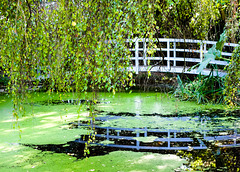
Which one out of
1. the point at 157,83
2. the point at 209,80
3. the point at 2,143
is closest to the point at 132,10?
the point at 2,143

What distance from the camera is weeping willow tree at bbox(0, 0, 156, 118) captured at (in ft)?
6.50

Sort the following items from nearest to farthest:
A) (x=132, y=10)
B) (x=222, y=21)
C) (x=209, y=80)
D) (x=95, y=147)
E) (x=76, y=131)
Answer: (x=132, y=10) → (x=95, y=147) → (x=76, y=131) → (x=209, y=80) → (x=222, y=21)

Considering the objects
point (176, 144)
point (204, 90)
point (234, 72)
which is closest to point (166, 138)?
point (176, 144)

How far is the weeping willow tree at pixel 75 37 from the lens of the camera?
1980 mm

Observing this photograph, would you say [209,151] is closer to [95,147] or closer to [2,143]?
[95,147]

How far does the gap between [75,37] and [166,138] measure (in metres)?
2.23

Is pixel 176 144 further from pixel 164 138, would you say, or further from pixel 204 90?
pixel 204 90

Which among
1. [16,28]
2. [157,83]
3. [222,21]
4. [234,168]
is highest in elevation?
[222,21]

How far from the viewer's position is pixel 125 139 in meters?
3.94

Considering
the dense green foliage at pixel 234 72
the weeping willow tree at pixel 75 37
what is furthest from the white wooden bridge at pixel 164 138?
the weeping willow tree at pixel 75 37

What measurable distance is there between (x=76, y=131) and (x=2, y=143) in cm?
88

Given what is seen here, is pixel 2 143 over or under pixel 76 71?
Answer: under

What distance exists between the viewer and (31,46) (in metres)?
2.03

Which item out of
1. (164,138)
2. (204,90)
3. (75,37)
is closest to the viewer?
(75,37)
